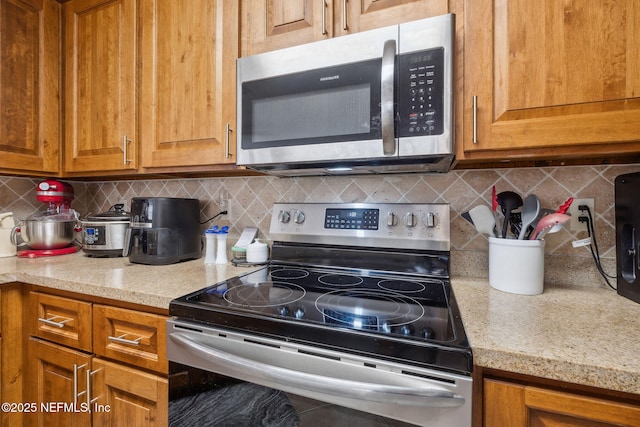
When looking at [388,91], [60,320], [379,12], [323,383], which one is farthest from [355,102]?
[60,320]

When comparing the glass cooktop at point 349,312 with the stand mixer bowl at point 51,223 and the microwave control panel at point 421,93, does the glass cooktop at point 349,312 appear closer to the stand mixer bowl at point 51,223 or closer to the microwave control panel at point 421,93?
the microwave control panel at point 421,93

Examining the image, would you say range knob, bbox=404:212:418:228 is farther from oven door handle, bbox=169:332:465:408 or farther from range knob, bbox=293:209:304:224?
oven door handle, bbox=169:332:465:408

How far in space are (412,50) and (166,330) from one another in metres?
1.06

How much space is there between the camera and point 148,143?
1.33m

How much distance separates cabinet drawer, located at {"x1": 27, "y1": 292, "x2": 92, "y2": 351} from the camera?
1009 mm

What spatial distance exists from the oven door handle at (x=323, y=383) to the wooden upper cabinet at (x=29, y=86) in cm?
141

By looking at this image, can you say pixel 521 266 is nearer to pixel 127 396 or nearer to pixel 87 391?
pixel 127 396

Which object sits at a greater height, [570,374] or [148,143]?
[148,143]

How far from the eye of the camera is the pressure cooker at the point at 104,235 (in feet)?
4.77

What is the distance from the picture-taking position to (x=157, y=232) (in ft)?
4.22

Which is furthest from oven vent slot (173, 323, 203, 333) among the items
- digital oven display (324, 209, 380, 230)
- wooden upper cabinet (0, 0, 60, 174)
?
wooden upper cabinet (0, 0, 60, 174)

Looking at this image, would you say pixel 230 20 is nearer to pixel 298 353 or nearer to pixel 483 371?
pixel 298 353

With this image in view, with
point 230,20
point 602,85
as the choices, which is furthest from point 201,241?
point 602,85

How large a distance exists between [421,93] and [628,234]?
0.74 m
